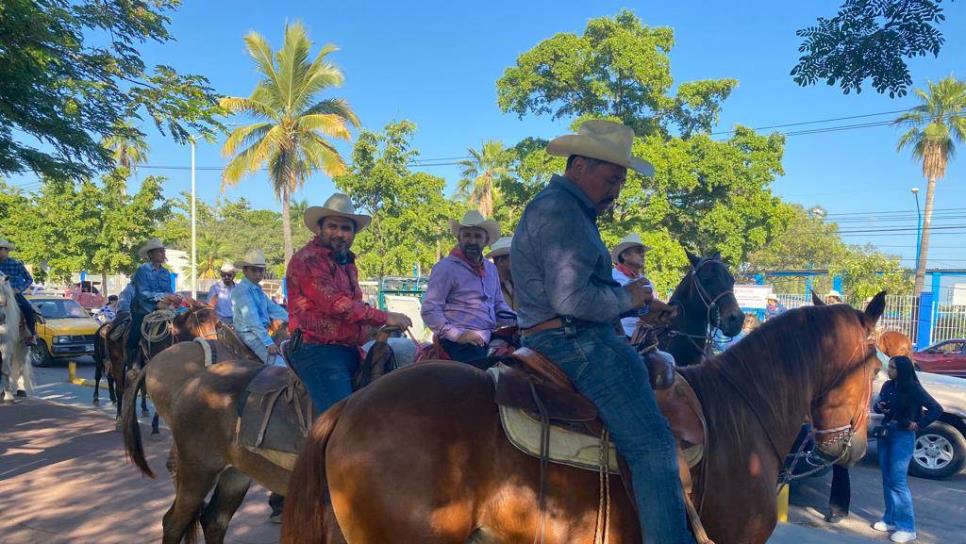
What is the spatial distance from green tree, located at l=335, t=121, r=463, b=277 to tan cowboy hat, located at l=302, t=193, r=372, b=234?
53.6 ft

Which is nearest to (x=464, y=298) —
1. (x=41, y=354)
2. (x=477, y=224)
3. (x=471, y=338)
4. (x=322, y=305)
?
(x=471, y=338)

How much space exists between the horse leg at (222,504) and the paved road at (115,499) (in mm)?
857

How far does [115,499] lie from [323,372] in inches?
140

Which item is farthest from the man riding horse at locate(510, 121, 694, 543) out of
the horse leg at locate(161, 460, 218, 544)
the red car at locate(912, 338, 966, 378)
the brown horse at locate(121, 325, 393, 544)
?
the red car at locate(912, 338, 966, 378)

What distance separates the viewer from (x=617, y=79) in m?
19.7

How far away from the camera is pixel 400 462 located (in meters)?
2.50

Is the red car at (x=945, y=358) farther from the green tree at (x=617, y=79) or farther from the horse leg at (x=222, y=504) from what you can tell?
the horse leg at (x=222, y=504)

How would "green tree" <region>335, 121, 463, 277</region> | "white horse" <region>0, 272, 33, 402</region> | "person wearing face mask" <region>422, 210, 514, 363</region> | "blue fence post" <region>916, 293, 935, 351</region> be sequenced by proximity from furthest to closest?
1. "green tree" <region>335, 121, 463, 277</region>
2. "blue fence post" <region>916, 293, 935, 351</region>
3. "white horse" <region>0, 272, 33, 402</region>
4. "person wearing face mask" <region>422, 210, 514, 363</region>

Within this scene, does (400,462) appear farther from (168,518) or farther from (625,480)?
(168,518)

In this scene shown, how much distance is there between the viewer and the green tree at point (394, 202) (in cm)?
2089

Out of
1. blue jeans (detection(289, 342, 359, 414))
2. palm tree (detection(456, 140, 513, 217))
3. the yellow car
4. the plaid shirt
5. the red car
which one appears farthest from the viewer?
palm tree (detection(456, 140, 513, 217))

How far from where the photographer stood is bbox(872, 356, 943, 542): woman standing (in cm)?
563

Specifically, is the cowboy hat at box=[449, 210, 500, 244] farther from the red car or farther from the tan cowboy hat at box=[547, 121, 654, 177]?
the red car

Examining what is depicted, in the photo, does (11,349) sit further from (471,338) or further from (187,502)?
(471,338)
